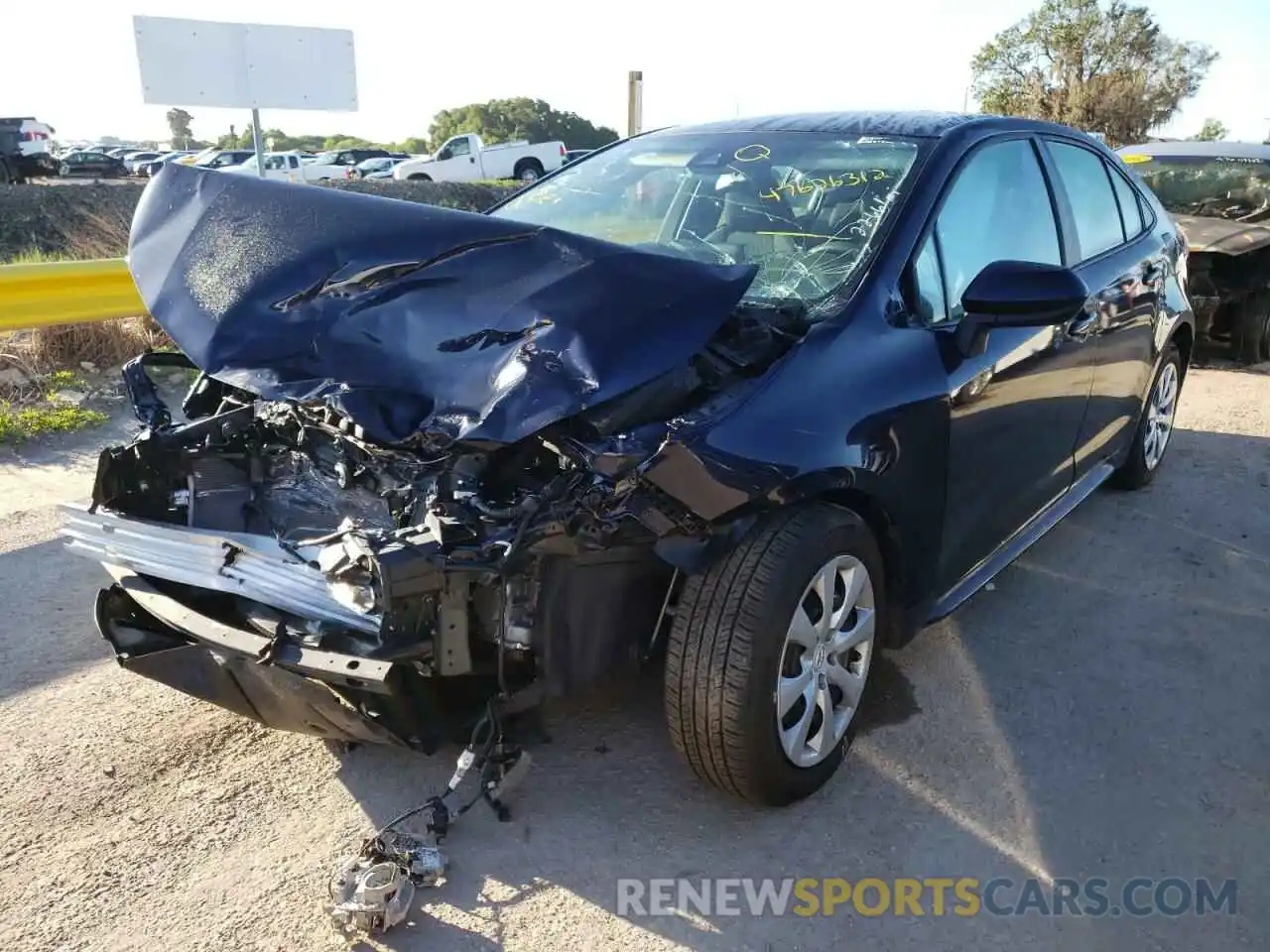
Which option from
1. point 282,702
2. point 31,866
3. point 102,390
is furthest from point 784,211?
point 102,390

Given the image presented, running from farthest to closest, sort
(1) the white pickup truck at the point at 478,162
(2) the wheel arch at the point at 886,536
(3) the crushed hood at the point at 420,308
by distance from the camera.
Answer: (1) the white pickup truck at the point at 478,162 → (2) the wheel arch at the point at 886,536 → (3) the crushed hood at the point at 420,308

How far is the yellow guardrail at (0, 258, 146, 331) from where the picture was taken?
18.4ft

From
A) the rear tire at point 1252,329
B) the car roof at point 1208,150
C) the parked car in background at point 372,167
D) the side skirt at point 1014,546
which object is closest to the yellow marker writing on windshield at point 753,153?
the side skirt at point 1014,546

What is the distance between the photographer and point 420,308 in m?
2.54

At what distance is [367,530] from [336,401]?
1.28 feet

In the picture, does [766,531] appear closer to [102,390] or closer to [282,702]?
[282,702]

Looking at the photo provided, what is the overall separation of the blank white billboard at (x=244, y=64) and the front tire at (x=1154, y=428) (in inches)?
310

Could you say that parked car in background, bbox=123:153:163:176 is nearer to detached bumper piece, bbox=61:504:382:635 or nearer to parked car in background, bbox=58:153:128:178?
parked car in background, bbox=58:153:128:178

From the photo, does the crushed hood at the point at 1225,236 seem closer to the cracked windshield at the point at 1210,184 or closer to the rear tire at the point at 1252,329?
the rear tire at the point at 1252,329

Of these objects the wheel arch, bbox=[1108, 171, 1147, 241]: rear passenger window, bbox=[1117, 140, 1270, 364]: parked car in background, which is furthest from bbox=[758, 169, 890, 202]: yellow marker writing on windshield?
bbox=[1117, 140, 1270, 364]: parked car in background

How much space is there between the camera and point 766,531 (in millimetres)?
2375

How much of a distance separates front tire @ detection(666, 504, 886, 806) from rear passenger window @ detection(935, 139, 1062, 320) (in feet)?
3.10

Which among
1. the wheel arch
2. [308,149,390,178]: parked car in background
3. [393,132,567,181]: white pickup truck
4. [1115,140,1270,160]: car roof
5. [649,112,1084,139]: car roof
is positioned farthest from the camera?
[308,149,390,178]: parked car in background

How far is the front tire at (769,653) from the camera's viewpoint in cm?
232
